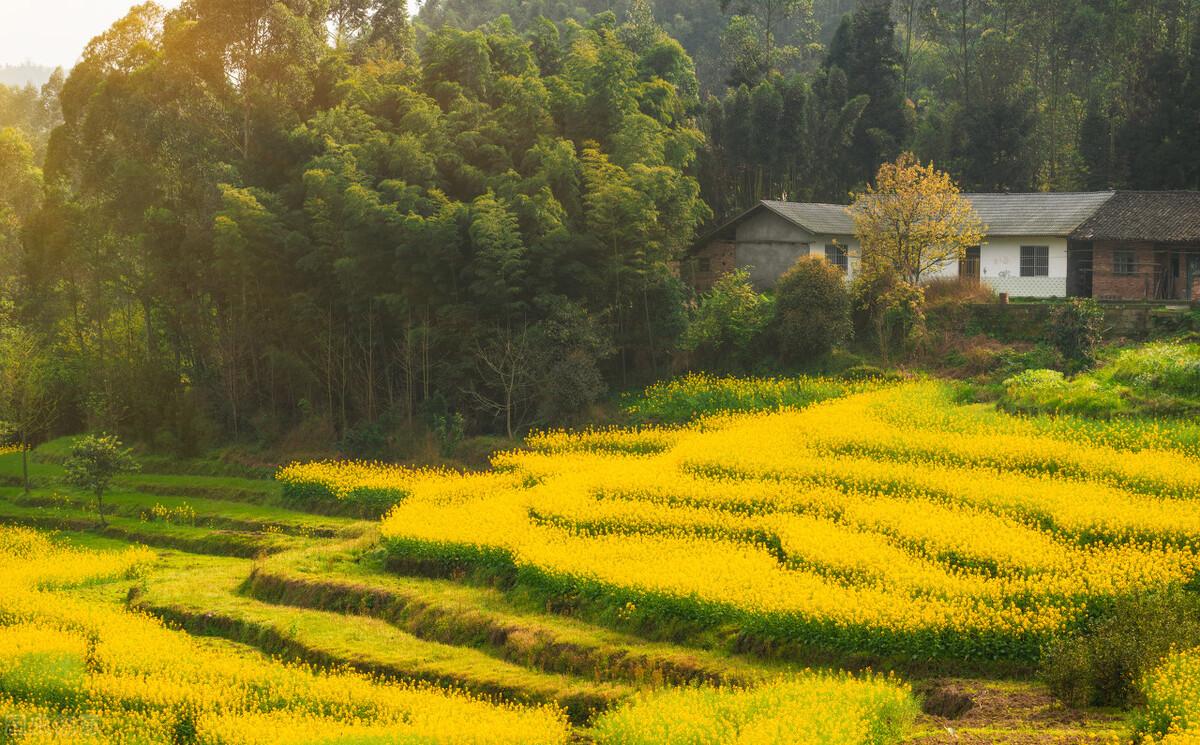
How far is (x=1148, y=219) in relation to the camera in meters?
39.1

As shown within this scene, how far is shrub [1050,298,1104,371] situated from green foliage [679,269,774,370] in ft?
28.7

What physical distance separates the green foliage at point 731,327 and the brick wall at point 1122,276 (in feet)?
36.2

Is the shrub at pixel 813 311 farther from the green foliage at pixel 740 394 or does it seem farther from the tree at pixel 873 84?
the tree at pixel 873 84

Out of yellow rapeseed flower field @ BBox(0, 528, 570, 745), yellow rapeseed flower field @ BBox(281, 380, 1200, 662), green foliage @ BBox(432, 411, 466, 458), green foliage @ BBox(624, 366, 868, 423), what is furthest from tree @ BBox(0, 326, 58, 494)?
green foliage @ BBox(624, 366, 868, 423)

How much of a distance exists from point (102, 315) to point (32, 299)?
311 inches

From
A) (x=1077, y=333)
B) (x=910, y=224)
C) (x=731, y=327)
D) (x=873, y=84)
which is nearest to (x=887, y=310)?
(x=910, y=224)

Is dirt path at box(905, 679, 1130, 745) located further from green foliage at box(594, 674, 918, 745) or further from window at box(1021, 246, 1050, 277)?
window at box(1021, 246, 1050, 277)

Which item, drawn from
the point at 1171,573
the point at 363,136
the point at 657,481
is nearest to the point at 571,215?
the point at 363,136

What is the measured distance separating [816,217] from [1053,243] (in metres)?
8.00

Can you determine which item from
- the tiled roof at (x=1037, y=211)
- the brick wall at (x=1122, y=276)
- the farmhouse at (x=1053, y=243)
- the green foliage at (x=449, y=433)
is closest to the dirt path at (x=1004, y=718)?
the green foliage at (x=449, y=433)

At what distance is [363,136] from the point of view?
4106 centimetres

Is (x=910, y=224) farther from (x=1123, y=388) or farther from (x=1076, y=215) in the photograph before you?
(x=1123, y=388)

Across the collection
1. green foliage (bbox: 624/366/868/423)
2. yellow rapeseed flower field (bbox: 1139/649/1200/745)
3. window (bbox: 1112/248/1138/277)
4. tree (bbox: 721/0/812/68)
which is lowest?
yellow rapeseed flower field (bbox: 1139/649/1200/745)

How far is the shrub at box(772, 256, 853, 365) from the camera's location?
36656 millimetres
